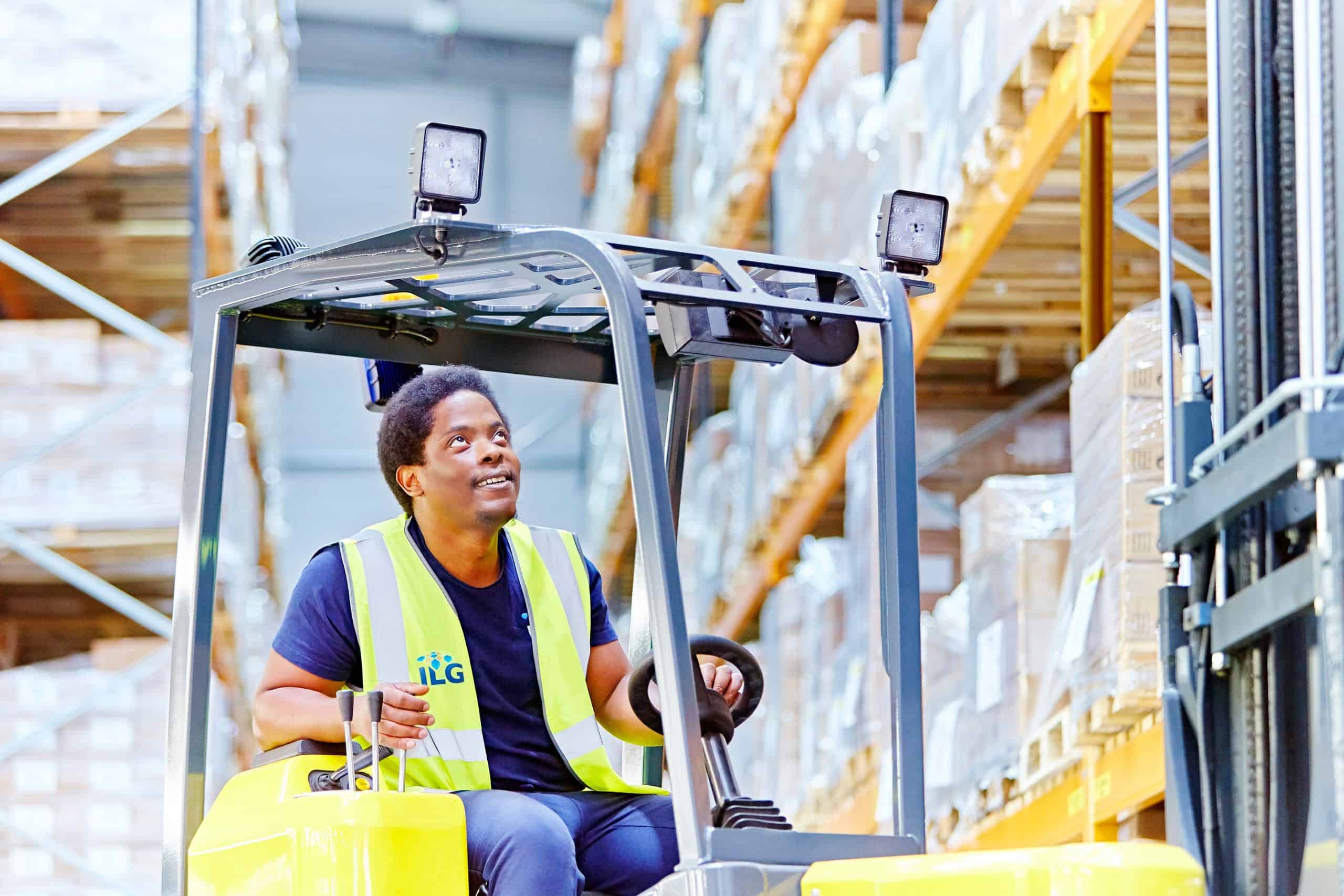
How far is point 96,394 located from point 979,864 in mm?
6359

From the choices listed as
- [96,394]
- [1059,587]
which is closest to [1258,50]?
[1059,587]

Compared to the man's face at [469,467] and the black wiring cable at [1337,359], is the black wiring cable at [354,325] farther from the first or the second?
the black wiring cable at [1337,359]

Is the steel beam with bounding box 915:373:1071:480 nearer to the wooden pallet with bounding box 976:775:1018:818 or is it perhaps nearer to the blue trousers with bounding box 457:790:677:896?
the wooden pallet with bounding box 976:775:1018:818

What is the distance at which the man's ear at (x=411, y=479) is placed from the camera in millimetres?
3432

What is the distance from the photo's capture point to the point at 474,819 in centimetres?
301

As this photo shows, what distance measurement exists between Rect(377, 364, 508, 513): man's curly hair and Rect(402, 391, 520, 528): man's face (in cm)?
2

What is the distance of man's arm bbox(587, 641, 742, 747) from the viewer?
3586 millimetres

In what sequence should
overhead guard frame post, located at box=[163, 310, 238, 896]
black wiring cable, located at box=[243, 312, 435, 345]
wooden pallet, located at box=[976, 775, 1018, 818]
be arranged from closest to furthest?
→ overhead guard frame post, located at box=[163, 310, 238, 896] < black wiring cable, located at box=[243, 312, 435, 345] < wooden pallet, located at box=[976, 775, 1018, 818]

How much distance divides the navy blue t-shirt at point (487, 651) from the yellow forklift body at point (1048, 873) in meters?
1.00

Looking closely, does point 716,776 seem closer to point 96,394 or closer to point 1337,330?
point 1337,330

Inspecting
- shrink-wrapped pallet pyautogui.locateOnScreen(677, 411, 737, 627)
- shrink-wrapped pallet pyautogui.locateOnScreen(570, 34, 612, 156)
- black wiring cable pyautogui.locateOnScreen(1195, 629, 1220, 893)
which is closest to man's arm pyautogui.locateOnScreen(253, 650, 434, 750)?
black wiring cable pyautogui.locateOnScreen(1195, 629, 1220, 893)

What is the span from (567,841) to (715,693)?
318 millimetres

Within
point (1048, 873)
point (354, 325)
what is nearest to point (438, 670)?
point (354, 325)

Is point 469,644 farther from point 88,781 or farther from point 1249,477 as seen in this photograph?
point 88,781
